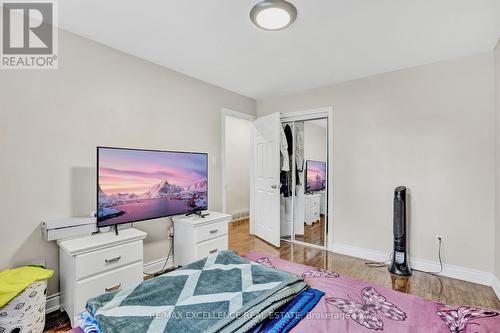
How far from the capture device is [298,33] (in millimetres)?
2230

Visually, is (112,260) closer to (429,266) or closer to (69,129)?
(69,129)

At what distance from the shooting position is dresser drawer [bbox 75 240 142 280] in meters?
1.84

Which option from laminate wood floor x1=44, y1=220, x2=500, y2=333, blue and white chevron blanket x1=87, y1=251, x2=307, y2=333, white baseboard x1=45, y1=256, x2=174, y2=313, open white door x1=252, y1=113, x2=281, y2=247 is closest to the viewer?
blue and white chevron blanket x1=87, y1=251, x2=307, y2=333

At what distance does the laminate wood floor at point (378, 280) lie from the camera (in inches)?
86.2

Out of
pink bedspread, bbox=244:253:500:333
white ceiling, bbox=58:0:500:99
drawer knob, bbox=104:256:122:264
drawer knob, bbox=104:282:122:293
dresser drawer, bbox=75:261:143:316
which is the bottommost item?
drawer knob, bbox=104:282:122:293

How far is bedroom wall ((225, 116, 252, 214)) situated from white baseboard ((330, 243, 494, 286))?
8.74 ft

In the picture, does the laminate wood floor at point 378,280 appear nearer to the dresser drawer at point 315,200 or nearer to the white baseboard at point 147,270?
the white baseboard at point 147,270

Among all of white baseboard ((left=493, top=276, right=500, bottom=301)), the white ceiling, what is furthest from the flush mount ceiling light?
white baseboard ((left=493, top=276, right=500, bottom=301))

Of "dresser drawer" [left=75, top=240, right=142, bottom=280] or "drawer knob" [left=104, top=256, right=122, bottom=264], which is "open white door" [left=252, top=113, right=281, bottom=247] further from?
"drawer knob" [left=104, top=256, right=122, bottom=264]

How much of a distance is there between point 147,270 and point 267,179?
210 centimetres

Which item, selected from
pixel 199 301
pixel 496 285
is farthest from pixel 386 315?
pixel 496 285

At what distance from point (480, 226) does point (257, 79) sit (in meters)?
3.08

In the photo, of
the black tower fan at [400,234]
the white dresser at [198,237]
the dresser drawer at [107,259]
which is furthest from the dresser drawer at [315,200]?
the dresser drawer at [107,259]

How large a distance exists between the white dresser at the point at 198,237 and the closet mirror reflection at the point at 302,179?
145 cm
